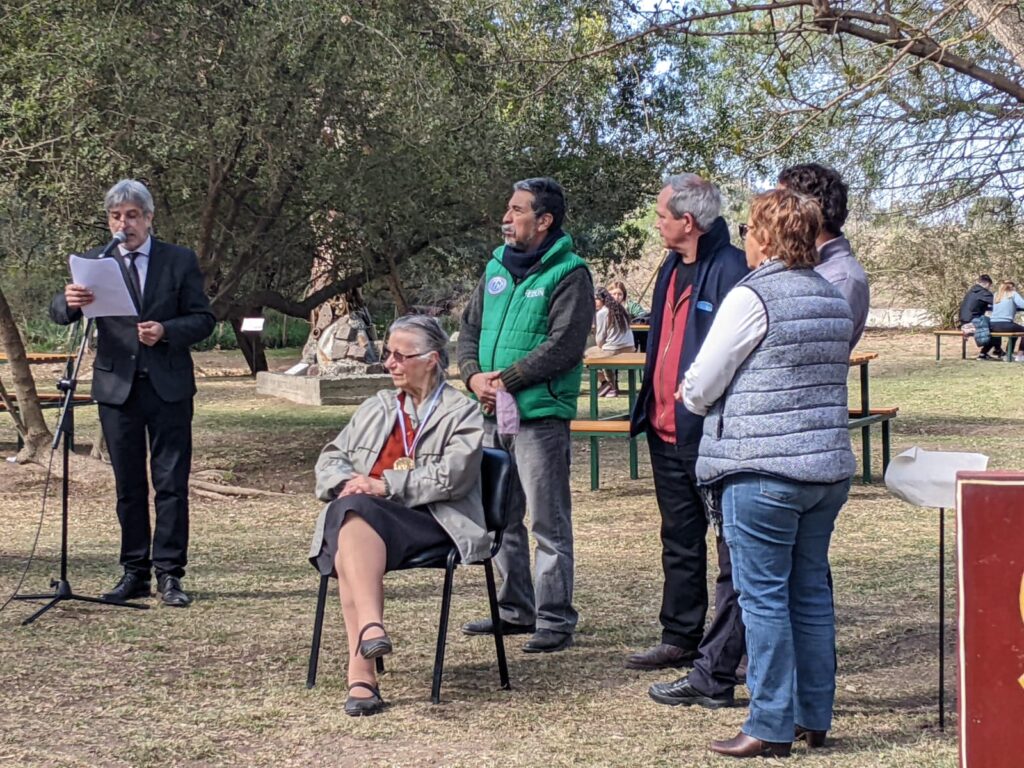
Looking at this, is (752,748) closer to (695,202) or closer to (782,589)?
(782,589)

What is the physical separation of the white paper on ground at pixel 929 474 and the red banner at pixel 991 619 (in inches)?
16.1

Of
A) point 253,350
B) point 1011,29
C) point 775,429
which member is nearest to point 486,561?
point 775,429

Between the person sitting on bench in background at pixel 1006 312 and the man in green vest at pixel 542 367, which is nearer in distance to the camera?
the man in green vest at pixel 542 367

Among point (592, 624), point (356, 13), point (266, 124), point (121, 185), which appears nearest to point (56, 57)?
point (266, 124)

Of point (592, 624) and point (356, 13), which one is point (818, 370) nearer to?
point (592, 624)

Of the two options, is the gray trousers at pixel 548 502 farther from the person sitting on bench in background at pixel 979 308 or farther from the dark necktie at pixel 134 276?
the person sitting on bench in background at pixel 979 308

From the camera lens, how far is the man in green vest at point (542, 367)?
5495 millimetres

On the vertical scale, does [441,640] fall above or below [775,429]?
below

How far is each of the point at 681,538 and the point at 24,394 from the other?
733 cm

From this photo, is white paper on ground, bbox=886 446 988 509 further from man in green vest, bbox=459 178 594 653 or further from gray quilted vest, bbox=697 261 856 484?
man in green vest, bbox=459 178 594 653

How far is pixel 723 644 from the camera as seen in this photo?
15.4ft

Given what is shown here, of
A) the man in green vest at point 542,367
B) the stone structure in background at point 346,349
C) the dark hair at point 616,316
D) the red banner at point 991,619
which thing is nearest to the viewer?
the red banner at point 991,619

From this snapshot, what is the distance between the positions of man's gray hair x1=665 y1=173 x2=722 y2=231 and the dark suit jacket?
2400 mm

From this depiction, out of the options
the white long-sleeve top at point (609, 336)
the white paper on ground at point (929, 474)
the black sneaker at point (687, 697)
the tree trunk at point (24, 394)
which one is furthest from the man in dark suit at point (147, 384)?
the white long-sleeve top at point (609, 336)
